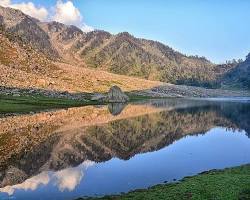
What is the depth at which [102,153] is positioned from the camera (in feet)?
245

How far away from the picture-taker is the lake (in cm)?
4934

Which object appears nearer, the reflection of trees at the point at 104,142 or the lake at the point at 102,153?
the lake at the point at 102,153

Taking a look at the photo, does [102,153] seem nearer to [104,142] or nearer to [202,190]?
[104,142]

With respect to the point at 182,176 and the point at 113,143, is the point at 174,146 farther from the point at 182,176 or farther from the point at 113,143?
the point at 182,176

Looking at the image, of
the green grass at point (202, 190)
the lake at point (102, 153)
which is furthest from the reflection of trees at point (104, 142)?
the green grass at point (202, 190)

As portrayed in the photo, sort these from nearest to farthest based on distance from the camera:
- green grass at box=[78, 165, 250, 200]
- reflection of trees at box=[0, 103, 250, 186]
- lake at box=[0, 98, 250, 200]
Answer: green grass at box=[78, 165, 250, 200] → lake at box=[0, 98, 250, 200] → reflection of trees at box=[0, 103, 250, 186]

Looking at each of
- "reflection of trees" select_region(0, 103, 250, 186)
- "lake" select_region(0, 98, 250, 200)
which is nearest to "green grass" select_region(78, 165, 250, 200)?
"lake" select_region(0, 98, 250, 200)

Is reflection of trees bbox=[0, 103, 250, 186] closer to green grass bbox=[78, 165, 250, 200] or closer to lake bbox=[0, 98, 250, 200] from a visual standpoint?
lake bbox=[0, 98, 250, 200]

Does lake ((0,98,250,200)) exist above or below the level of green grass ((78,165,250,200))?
below

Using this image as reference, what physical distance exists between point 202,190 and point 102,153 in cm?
3427

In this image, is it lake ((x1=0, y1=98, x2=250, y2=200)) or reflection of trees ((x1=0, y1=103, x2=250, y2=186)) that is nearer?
lake ((x1=0, y1=98, x2=250, y2=200))

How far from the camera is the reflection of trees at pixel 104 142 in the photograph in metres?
61.3

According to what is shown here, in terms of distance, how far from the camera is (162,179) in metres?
53.2

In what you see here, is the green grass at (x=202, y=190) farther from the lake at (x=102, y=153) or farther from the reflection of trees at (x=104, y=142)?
the reflection of trees at (x=104, y=142)
